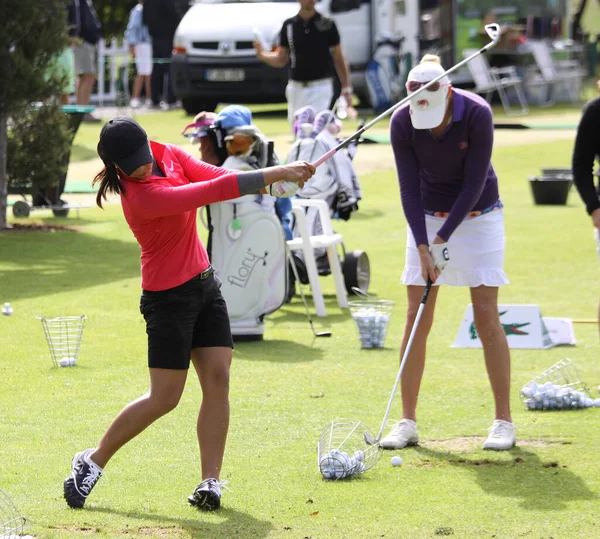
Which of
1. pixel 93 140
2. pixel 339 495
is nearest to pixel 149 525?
pixel 339 495

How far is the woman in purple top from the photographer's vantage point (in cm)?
601

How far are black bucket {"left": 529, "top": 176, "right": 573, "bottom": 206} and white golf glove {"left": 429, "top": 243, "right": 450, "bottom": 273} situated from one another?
9.72 meters

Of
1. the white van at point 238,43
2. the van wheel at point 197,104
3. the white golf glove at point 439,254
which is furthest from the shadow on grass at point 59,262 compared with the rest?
the van wheel at point 197,104

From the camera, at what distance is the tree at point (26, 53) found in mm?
12688

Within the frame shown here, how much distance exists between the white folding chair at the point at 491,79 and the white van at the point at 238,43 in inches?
85.7

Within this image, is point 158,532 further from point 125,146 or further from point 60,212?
point 60,212

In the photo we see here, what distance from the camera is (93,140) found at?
2056 cm

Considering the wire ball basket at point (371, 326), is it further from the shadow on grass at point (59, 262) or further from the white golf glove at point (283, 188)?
the white golf glove at point (283, 188)

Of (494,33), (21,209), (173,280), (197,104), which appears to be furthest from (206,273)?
(197,104)

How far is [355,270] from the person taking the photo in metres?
10.2

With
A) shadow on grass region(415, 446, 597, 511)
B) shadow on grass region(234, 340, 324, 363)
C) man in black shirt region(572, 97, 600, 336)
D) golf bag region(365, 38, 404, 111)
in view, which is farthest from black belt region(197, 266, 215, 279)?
golf bag region(365, 38, 404, 111)

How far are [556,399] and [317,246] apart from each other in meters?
3.19

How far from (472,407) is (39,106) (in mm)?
7869

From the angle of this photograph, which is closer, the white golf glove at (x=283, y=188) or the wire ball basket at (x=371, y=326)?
the white golf glove at (x=283, y=188)
